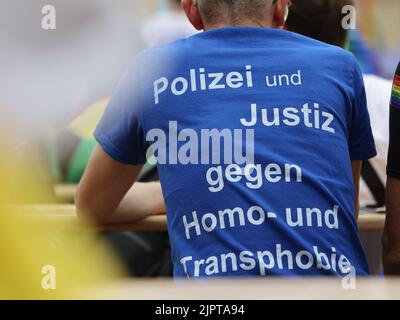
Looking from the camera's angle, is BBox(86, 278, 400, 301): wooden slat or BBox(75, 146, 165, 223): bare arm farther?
BBox(75, 146, 165, 223): bare arm

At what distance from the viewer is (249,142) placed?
1.06m

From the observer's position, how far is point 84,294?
0.53 metres

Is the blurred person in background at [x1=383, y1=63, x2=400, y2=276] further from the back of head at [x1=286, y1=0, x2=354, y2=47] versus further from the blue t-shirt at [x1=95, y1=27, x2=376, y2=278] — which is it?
the back of head at [x1=286, y1=0, x2=354, y2=47]

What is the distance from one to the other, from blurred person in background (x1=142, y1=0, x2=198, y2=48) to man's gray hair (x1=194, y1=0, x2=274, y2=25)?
55.7 inches

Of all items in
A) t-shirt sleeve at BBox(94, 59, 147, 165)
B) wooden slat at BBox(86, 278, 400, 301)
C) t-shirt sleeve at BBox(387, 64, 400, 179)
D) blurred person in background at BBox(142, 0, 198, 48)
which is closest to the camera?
wooden slat at BBox(86, 278, 400, 301)

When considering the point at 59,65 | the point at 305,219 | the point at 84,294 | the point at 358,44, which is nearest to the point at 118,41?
the point at 59,65

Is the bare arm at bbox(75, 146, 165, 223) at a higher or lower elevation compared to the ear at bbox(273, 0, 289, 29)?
lower

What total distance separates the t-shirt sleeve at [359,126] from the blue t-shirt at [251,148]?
0.02 meters

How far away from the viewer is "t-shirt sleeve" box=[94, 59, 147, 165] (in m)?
1.14

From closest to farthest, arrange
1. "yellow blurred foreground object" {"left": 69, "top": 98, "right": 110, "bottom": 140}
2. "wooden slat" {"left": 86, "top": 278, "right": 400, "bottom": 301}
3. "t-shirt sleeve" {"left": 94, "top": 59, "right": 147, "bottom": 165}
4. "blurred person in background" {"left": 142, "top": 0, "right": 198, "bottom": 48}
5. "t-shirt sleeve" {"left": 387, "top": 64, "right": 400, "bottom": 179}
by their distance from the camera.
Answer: "wooden slat" {"left": 86, "top": 278, "right": 400, "bottom": 301}, "t-shirt sleeve" {"left": 94, "top": 59, "right": 147, "bottom": 165}, "t-shirt sleeve" {"left": 387, "top": 64, "right": 400, "bottom": 179}, "yellow blurred foreground object" {"left": 69, "top": 98, "right": 110, "bottom": 140}, "blurred person in background" {"left": 142, "top": 0, "right": 198, "bottom": 48}

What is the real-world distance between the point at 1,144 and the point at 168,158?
0.37 m

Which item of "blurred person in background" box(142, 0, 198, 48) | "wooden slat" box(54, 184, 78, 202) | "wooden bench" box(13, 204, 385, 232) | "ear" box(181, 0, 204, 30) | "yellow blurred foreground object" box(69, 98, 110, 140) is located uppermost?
"ear" box(181, 0, 204, 30)

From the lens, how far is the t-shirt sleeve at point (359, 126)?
117 cm

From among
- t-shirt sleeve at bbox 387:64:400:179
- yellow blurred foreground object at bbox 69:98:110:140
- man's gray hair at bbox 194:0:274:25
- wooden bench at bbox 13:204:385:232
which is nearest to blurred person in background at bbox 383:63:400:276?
t-shirt sleeve at bbox 387:64:400:179
